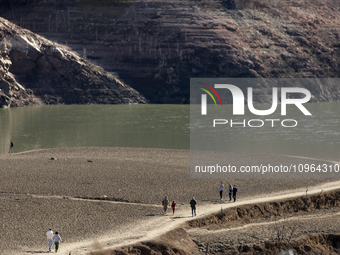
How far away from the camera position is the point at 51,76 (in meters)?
118

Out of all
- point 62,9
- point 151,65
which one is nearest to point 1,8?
point 62,9

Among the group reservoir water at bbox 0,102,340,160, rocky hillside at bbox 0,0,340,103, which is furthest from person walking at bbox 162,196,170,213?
rocky hillside at bbox 0,0,340,103

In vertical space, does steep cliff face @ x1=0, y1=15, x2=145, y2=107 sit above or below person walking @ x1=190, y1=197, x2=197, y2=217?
above

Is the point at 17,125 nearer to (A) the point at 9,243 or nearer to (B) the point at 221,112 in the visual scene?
(B) the point at 221,112

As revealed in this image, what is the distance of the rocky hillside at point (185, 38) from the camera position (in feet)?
408

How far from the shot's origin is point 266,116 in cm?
9519

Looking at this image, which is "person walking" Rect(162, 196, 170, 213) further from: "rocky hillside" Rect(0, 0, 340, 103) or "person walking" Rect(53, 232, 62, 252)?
"rocky hillside" Rect(0, 0, 340, 103)

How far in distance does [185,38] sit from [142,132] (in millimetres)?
61035

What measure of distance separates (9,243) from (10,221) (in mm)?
3770

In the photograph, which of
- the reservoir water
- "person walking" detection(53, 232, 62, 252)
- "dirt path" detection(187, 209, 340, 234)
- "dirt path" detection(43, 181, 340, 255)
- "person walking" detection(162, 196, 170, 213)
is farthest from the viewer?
the reservoir water

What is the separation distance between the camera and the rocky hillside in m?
124

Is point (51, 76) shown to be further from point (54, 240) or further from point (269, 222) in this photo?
point (54, 240)

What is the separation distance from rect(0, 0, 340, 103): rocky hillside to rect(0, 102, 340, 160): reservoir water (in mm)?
25072

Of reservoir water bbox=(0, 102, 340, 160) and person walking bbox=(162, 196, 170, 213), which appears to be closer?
person walking bbox=(162, 196, 170, 213)
